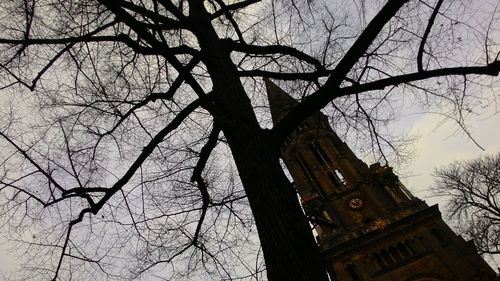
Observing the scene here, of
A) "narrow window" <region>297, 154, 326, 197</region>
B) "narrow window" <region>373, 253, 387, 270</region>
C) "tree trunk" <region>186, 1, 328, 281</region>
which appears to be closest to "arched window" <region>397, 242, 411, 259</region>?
"narrow window" <region>373, 253, 387, 270</region>

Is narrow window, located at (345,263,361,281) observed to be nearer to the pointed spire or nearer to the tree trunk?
the pointed spire

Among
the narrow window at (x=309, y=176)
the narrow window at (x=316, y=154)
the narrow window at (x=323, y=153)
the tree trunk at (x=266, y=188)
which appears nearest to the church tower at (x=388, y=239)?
the narrow window at (x=309, y=176)

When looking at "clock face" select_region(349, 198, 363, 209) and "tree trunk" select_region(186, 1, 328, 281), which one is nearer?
"tree trunk" select_region(186, 1, 328, 281)

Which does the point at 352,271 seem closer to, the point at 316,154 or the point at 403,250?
the point at 403,250

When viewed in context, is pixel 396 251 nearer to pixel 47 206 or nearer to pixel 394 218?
pixel 394 218

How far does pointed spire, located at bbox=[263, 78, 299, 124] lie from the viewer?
5.49 metres

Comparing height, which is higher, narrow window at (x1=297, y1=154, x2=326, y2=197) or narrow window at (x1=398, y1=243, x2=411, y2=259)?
narrow window at (x1=297, y1=154, x2=326, y2=197)

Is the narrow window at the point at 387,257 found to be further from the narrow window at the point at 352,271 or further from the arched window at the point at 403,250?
the narrow window at the point at 352,271

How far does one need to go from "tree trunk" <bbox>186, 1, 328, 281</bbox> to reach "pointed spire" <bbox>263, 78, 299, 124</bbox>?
4.40 ft

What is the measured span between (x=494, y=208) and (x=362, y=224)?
806cm

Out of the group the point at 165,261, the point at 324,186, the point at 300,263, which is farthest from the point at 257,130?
the point at 324,186

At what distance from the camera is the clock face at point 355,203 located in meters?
27.3

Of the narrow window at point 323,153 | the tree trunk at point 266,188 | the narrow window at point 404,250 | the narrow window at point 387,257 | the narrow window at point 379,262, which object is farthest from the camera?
the narrow window at point 323,153

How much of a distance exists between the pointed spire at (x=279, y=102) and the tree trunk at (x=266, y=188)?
52.8 inches
